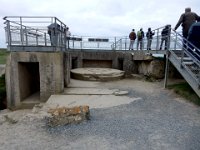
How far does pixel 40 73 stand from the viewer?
10.2 meters

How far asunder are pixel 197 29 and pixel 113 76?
278 inches

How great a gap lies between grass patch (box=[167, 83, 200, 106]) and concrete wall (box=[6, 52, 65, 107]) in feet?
17.5

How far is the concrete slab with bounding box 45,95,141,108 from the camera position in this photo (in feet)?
27.5

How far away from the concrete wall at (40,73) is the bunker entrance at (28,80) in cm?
15

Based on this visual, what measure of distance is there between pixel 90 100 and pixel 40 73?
290cm

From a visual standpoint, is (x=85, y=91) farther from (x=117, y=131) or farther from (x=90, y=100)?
(x=117, y=131)

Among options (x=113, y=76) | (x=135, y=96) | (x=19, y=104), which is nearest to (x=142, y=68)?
(x=113, y=76)

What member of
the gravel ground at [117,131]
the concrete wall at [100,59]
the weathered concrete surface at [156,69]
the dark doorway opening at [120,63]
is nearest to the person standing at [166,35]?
the weathered concrete surface at [156,69]

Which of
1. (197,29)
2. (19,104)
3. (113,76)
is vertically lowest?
(19,104)

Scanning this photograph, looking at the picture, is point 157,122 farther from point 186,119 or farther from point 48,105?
point 48,105

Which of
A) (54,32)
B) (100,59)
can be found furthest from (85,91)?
(100,59)

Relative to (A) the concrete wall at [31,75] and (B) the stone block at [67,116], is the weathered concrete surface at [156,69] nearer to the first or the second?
(A) the concrete wall at [31,75]

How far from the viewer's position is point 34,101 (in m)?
10.5

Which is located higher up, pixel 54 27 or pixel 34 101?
pixel 54 27
